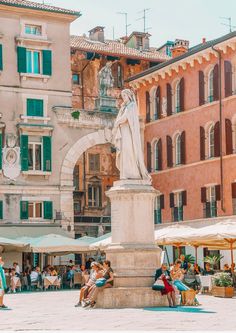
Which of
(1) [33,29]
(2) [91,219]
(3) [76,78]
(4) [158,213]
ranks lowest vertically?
(4) [158,213]

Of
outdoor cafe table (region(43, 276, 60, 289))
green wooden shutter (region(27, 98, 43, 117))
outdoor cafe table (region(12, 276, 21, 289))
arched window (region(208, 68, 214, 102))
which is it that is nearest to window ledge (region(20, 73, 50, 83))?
green wooden shutter (region(27, 98, 43, 117))

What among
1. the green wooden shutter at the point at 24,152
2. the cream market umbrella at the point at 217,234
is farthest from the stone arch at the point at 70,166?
the cream market umbrella at the point at 217,234

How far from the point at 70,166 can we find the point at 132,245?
83.0 feet

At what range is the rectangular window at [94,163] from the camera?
6265 centimetres

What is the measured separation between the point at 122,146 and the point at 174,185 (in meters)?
25.6

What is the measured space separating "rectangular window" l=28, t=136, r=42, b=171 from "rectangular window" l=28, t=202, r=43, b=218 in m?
1.84

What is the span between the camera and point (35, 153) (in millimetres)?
45156

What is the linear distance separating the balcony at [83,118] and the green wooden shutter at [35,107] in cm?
81

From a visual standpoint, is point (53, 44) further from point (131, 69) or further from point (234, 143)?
point (131, 69)

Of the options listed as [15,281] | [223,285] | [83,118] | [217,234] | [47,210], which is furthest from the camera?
[83,118]

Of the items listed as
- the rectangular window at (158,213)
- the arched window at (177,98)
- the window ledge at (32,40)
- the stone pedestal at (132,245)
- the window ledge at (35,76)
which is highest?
the window ledge at (32,40)

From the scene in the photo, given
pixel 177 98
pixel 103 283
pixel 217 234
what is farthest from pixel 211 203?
pixel 103 283

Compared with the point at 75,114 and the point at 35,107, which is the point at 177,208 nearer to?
the point at 75,114

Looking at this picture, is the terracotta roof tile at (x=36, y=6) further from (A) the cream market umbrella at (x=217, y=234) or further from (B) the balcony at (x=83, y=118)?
(A) the cream market umbrella at (x=217, y=234)
